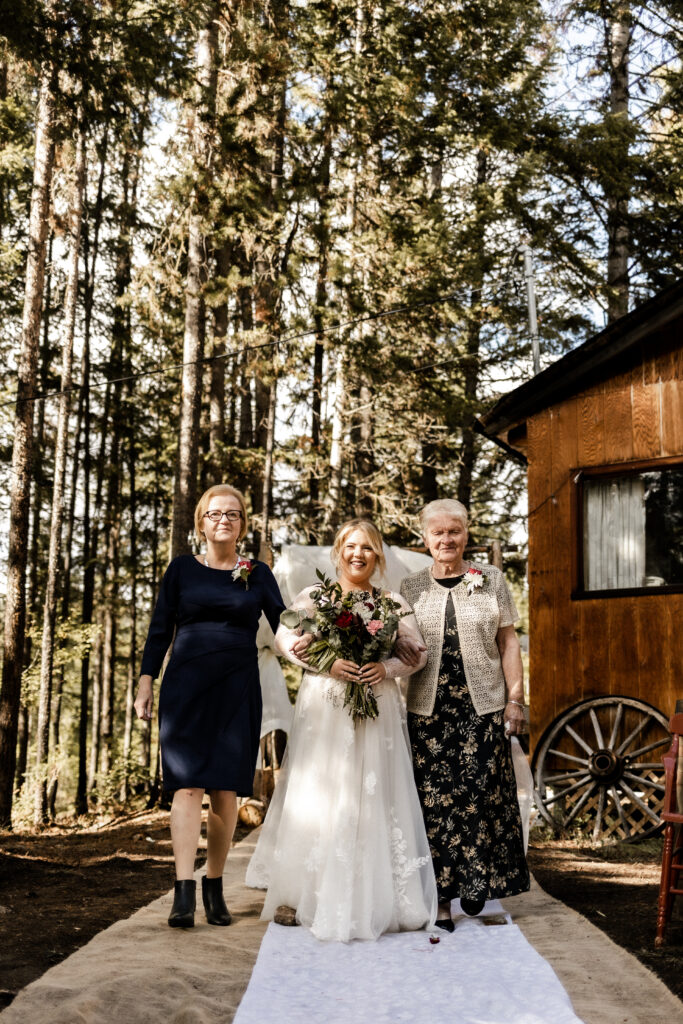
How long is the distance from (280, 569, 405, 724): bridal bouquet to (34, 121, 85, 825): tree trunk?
37.9 feet

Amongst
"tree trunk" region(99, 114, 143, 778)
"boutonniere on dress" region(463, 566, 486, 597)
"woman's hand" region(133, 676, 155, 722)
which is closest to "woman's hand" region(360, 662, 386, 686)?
"boutonniere on dress" region(463, 566, 486, 597)

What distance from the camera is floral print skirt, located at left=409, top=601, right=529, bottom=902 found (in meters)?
5.38

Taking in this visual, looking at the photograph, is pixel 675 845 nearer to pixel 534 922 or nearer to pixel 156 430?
pixel 534 922

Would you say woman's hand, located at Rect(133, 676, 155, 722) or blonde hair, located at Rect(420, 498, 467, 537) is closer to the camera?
woman's hand, located at Rect(133, 676, 155, 722)

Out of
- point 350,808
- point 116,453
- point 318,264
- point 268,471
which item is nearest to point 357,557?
point 350,808

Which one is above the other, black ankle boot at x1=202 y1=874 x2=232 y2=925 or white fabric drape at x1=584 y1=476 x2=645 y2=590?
white fabric drape at x1=584 y1=476 x2=645 y2=590

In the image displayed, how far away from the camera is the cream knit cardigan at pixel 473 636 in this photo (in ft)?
18.2

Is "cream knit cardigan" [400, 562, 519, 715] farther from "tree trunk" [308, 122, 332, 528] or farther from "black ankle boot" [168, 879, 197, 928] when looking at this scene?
"tree trunk" [308, 122, 332, 528]

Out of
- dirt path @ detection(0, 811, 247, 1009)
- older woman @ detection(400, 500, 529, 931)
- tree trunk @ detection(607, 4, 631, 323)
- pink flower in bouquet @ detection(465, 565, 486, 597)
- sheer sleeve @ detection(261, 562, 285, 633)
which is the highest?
tree trunk @ detection(607, 4, 631, 323)

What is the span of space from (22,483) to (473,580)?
9.62 meters

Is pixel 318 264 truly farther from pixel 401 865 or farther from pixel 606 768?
pixel 401 865

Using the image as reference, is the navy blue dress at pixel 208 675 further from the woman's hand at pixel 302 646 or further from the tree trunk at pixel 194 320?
the tree trunk at pixel 194 320

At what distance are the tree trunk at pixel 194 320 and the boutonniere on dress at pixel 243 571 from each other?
8.60 metres

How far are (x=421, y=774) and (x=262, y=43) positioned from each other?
12.4m
